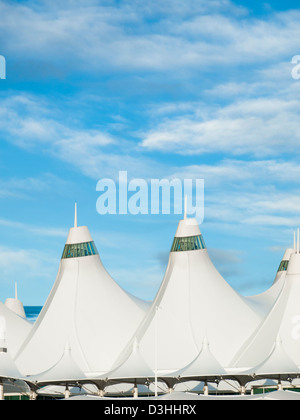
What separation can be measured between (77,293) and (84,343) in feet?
15.2

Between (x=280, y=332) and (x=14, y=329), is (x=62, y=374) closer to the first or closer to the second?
(x=280, y=332)

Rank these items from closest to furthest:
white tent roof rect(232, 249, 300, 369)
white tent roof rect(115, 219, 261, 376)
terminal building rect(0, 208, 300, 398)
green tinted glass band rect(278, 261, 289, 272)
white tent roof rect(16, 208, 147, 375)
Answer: terminal building rect(0, 208, 300, 398) < white tent roof rect(232, 249, 300, 369) < white tent roof rect(115, 219, 261, 376) < white tent roof rect(16, 208, 147, 375) < green tinted glass band rect(278, 261, 289, 272)

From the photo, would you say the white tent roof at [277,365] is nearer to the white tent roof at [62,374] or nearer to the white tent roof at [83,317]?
the white tent roof at [62,374]

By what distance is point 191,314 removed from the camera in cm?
7112

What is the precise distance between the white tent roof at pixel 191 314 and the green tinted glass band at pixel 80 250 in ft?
22.3

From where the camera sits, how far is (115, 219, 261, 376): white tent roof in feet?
226

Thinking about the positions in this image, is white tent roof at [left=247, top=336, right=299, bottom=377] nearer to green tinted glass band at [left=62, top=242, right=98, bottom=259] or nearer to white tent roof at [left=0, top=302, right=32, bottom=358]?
green tinted glass band at [left=62, top=242, right=98, bottom=259]

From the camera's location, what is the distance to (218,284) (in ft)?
241

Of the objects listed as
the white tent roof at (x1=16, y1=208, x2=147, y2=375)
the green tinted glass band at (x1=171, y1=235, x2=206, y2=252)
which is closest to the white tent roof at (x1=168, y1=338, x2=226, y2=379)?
the white tent roof at (x1=16, y1=208, x2=147, y2=375)

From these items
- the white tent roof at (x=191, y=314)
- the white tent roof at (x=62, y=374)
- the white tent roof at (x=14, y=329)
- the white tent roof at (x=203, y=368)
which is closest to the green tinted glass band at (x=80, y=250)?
the white tent roof at (x=191, y=314)

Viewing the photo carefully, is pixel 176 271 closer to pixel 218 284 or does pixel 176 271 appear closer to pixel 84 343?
pixel 218 284

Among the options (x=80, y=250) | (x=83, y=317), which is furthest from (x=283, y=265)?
(x=83, y=317)

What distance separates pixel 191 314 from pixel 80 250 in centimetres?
1137
